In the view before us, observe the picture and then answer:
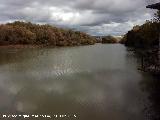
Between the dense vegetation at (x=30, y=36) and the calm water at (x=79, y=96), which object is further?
the dense vegetation at (x=30, y=36)

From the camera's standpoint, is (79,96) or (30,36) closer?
(79,96)

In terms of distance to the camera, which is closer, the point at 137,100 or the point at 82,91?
the point at 137,100

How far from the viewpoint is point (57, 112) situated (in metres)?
25.5

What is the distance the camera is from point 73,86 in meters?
36.2

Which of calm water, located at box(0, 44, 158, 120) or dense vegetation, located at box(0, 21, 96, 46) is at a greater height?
dense vegetation, located at box(0, 21, 96, 46)

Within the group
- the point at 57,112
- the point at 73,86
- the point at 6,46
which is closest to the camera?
the point at 57,112

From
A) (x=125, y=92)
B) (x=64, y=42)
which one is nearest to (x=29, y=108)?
(x=125, y=92)

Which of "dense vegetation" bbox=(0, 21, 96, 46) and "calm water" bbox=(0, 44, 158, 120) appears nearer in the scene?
"calm water" bbox=(0, 44, 158, 120)

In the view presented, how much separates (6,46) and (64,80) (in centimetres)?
11075

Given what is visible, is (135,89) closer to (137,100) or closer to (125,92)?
(125,92)

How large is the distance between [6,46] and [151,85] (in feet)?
387

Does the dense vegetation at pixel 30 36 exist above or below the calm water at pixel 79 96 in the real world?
above

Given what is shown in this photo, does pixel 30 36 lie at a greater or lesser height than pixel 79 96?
greater

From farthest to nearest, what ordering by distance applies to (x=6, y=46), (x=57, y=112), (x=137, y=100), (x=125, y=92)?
(x=6, y=46), (x=125, y=92), (x=137, y=100), (x=57, y=112)
